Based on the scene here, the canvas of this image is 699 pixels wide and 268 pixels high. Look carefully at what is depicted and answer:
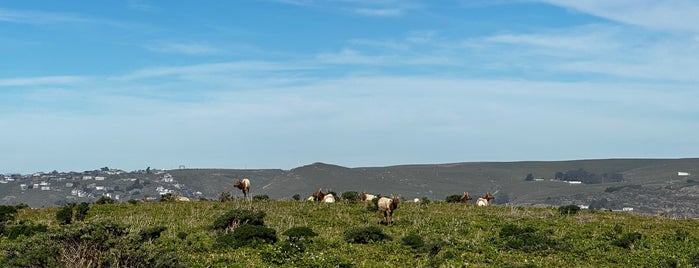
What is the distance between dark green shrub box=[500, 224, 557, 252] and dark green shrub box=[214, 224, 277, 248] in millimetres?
11085

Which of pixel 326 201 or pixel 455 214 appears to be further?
pixel 326 201

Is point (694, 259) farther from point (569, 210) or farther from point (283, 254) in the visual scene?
point (283, 254)

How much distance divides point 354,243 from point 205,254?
7066 mm

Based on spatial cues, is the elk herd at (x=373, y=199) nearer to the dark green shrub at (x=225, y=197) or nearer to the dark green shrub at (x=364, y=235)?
the dark green shrub at (x=225, y=197)

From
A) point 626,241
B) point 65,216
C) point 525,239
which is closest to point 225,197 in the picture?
point 65,216

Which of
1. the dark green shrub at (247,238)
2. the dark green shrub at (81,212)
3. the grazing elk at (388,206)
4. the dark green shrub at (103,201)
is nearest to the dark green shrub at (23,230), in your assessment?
the dark green shrub at (81,212)

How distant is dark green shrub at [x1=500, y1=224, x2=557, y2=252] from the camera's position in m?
31.6

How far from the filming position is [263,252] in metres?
28.5

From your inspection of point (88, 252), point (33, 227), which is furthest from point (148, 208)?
point (88, 252)

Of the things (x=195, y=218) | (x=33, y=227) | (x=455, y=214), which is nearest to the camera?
(x=33, y=227)

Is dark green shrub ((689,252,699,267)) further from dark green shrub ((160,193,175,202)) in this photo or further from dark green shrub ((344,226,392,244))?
dark green shrub ((160,193,175,202))

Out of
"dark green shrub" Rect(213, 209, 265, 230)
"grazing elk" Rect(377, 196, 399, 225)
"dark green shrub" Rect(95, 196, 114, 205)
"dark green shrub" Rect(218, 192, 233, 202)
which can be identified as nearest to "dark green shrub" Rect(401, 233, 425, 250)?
"grazing elk" Rect(377, 196, 399, 225)

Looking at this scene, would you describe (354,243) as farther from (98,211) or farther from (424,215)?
(98,211)

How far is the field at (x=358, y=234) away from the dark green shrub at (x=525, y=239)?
0.17ft
